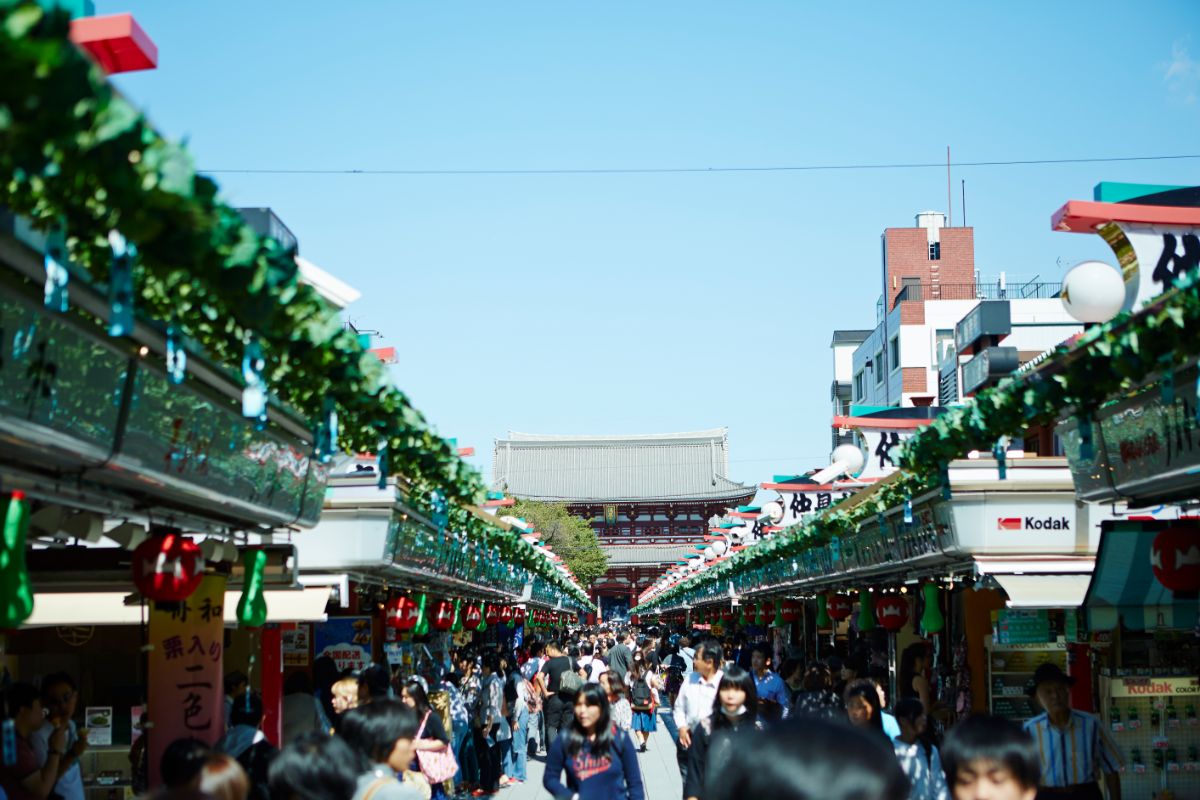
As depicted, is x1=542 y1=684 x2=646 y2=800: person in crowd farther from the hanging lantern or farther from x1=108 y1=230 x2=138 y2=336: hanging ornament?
the hanging lantern

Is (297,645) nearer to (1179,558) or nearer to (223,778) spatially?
(1179,558)

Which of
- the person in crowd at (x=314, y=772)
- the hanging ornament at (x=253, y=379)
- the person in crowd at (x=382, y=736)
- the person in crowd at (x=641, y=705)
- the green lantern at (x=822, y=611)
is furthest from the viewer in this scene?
the green lantern at (x=822, y=611)

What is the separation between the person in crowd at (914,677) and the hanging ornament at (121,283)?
1013 cm

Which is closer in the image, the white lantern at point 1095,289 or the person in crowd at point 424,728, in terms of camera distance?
the white lantern at point 1095,289

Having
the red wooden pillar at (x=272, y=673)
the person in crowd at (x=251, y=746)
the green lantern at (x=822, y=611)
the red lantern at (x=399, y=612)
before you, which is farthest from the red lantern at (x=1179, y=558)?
the green lantern at (x=822, y=611)

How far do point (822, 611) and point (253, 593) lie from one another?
59.2ft

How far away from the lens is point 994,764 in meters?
4.88

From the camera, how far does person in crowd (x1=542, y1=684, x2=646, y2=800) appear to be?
781 cm

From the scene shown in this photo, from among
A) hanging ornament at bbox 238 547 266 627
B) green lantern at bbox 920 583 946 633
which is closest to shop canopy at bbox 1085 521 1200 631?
green lantern at bbox 920 583 946 633

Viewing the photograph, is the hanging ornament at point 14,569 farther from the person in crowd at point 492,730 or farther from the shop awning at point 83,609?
the person in crowd at point 492,730

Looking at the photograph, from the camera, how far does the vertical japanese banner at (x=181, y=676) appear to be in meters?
7.86

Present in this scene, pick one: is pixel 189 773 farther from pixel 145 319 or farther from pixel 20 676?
pixel 20 676

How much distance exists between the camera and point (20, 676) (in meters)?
12.3

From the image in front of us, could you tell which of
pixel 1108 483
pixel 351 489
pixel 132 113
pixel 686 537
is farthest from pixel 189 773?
pixel 686 537
